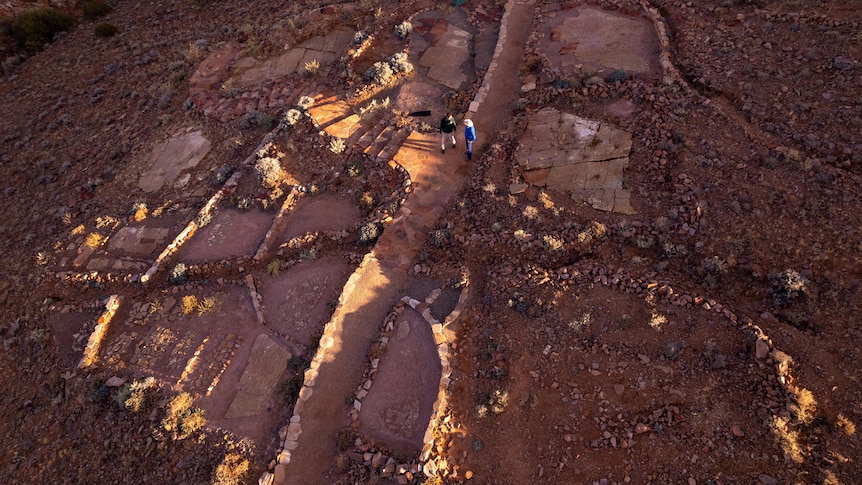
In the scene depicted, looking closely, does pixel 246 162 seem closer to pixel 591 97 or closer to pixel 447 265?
pixel 447 265

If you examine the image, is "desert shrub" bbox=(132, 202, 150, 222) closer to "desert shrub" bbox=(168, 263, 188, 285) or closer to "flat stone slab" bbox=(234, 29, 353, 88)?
"desert shrub" bbox=(168, 263, 188, 285)

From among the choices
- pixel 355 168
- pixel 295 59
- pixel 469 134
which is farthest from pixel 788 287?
pixel 295 59

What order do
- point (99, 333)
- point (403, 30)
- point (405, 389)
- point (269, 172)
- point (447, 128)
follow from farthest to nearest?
point (403, 30) → point (269, 172) → point (447, 128) → point (99, 333) → point (405, 389)

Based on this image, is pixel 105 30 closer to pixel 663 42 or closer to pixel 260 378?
pixel 260 378

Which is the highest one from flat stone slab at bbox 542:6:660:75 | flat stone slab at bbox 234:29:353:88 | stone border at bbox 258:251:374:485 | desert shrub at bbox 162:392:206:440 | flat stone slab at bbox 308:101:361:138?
flat stone slab at bbox 542:6:660:75

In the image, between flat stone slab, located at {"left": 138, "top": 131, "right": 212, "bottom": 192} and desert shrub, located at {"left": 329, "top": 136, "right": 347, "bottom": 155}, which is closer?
desert shrub, located at {"left": 329, "top": 136, "right": 347, "bottom": 155}

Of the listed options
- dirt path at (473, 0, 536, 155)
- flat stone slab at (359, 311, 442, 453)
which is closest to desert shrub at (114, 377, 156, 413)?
flat stone slab at (359, 311, 442, 453)

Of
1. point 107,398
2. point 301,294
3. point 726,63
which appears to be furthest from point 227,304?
point 726,63
